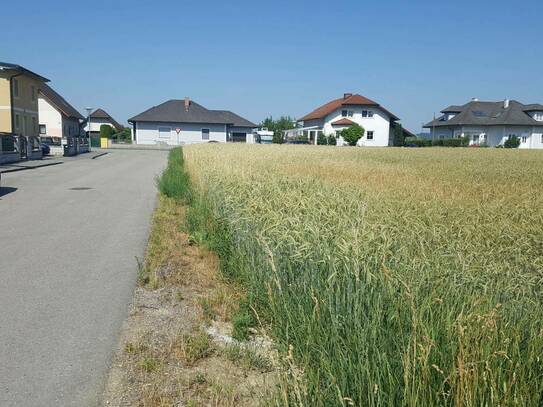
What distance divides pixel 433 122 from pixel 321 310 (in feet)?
284

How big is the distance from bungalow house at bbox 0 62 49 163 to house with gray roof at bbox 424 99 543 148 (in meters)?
59.0

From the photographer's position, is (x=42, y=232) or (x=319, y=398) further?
(x=42, y=232)

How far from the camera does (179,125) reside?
238ft

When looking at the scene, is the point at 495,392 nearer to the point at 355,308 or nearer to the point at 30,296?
the point at 355,308

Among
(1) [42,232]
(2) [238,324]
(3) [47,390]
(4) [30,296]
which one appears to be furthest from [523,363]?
(1) [42,232]

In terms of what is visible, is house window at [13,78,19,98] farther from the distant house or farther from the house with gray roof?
the house with gray roof

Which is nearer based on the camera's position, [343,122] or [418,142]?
[418,142]

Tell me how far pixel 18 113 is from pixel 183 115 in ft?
120

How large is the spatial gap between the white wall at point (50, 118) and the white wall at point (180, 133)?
1513cm

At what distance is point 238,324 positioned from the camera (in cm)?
425

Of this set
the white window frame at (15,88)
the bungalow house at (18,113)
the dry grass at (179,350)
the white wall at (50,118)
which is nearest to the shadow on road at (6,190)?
the dry grass at (179,350)

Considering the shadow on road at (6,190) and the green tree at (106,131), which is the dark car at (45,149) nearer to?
the shadow on road at (6,190)


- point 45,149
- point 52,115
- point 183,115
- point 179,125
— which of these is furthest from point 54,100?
point 45,149

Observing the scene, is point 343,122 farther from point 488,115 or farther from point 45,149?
point 45,149
